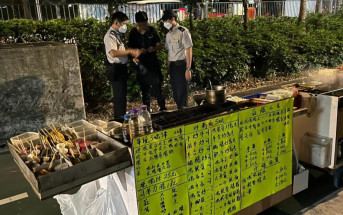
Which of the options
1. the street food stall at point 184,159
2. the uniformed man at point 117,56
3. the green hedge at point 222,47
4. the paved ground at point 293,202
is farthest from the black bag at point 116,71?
the street food stall at point 184,159

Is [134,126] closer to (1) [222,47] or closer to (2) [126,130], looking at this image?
(2) [126,130]

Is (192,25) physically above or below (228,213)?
above

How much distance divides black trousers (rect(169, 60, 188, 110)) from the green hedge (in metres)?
1.27

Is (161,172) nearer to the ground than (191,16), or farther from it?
nearer to the ground

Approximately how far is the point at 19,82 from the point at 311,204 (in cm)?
471

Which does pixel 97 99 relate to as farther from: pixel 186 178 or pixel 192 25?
pixel 186 178


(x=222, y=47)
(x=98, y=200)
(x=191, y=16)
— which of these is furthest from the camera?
(x=191, y=16)

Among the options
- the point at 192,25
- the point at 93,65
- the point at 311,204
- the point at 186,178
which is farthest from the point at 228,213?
the point at 192,25

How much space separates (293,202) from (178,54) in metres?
3.19

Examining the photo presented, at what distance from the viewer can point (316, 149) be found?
3.70 metres

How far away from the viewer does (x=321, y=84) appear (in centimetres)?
441

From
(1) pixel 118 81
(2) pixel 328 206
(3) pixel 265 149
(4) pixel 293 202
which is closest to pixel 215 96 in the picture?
(3) pixel 265 149

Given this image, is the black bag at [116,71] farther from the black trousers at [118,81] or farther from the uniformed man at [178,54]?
the uniformed man at [178,54]

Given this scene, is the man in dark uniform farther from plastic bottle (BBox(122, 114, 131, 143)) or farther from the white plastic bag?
plastic bottle (BBox(122, 114, 131, 143))
